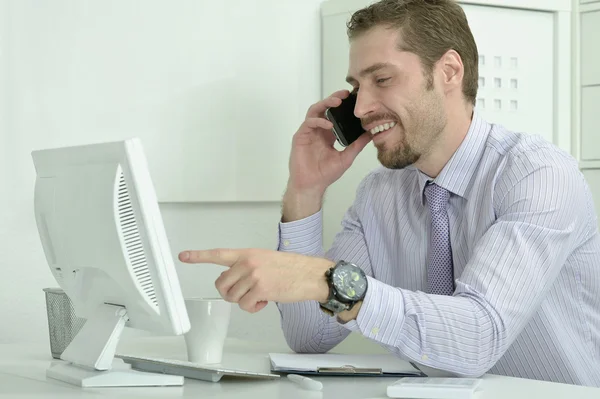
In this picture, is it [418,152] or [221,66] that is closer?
[418,152]

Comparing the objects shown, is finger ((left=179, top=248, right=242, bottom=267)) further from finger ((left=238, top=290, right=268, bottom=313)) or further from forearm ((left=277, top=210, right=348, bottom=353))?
forearm ((left=277, top=210, right=348, bottom=353))

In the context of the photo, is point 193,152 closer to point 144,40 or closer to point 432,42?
point 144,40

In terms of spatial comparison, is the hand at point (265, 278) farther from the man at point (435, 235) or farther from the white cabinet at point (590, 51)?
the white cabinet at point (590, 51)

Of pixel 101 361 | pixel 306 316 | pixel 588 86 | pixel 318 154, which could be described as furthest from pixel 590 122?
pixel 101 361

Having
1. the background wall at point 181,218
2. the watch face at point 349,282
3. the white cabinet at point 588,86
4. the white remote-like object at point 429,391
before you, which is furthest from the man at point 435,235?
the white cabinet at point 588,86

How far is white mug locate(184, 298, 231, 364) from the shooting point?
161 cm

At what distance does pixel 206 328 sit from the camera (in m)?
1.62

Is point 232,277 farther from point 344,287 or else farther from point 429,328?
point 429,328

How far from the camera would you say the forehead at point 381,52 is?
1.95 meters

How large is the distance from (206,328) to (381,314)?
314 mm

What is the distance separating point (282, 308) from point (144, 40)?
76 centimetres

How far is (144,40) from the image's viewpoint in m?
2.29

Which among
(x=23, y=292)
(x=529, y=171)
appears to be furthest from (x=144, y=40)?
(x=529, y=171)

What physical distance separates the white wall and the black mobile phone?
41cm
